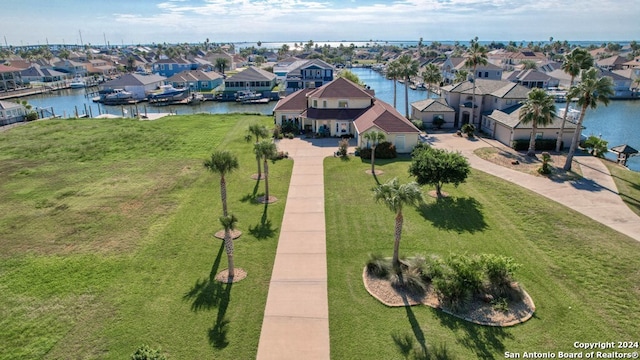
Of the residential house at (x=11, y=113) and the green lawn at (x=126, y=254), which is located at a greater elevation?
the residential house at (x=11, y=113)

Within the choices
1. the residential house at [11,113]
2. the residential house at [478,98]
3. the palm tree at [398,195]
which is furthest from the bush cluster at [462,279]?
the residential house at [11,113]

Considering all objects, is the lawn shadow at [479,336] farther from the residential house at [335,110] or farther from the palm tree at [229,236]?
the residential house at [335,110]

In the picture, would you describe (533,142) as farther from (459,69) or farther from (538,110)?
(459,69)

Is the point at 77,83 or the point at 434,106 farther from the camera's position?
the point at 77,83

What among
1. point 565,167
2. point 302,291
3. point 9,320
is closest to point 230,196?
point 302,291

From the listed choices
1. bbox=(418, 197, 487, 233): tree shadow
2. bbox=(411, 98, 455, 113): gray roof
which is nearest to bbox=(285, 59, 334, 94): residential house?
bbox=(411, 98, 455, 113): gray roof

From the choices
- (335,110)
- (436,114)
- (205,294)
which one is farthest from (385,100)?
(205,294)

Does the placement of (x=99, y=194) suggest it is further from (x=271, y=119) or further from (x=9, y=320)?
(x=271, y=119)
